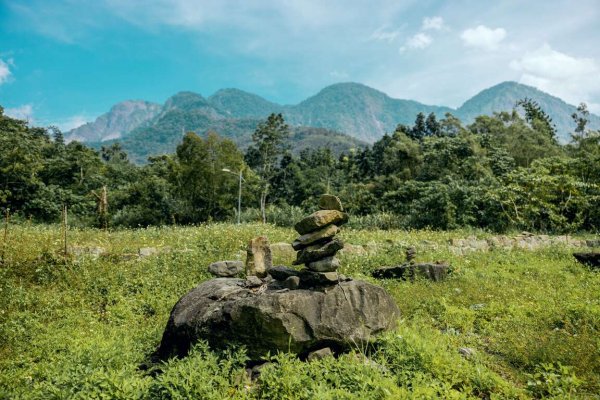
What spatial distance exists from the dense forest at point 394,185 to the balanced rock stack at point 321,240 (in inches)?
533

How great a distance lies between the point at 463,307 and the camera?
8.41m

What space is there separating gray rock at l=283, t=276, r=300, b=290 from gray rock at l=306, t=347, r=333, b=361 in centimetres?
123

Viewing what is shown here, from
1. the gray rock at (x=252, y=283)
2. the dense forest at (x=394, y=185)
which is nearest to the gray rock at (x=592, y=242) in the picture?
the dense forest at (x=394, y=185)

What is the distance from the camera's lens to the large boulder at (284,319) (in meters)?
5.90

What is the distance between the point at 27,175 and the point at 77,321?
2821 cm

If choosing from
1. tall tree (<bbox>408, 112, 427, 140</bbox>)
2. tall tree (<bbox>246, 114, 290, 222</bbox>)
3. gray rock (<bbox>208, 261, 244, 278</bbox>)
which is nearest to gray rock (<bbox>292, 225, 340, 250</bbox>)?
gray rock (<bbox>208, 261, 244, 278</bbox>)

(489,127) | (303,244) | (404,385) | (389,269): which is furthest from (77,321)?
(489,127)

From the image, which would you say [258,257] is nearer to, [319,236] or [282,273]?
[282,273]

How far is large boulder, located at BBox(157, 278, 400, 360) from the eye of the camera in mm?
5898

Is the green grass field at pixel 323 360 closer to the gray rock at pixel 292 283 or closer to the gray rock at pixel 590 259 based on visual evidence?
the gray rock at pixel 590 259

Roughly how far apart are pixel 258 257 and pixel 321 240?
2.73 metres

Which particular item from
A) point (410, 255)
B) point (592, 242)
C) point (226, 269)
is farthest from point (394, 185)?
point (226, 269)

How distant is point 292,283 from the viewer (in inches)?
271

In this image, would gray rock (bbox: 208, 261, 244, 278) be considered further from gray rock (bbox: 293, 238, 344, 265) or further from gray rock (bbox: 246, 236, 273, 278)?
gray rock (bbox: 293, 238, 344, 265)
